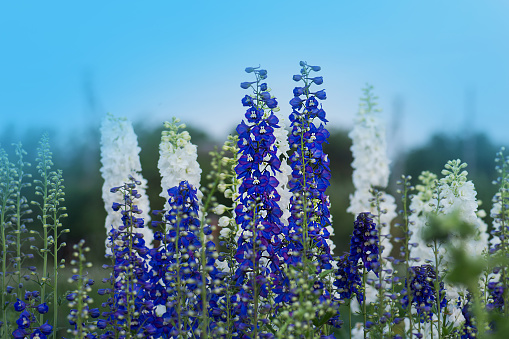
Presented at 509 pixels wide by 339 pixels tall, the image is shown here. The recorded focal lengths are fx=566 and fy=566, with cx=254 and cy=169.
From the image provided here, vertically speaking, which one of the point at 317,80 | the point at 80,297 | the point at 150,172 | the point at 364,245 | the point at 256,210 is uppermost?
the point at 150,172

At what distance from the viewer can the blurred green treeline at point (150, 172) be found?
639 inches

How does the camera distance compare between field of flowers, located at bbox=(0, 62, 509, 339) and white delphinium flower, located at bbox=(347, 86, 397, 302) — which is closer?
field of flowers, located at bbox=(0, 62, 509, 339)

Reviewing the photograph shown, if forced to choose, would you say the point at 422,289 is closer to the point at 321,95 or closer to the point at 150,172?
the point at 321,95

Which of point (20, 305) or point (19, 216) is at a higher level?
point (19, 216)

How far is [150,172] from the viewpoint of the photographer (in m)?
17.3

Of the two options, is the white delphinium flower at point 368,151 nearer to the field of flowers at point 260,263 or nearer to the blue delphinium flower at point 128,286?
the field of flowers at point 260,263

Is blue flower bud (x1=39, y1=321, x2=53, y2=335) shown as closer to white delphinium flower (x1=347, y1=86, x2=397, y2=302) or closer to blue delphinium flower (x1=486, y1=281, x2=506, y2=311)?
blue delphinium flower (x1=486, y1=281, x2=506, y2=311)

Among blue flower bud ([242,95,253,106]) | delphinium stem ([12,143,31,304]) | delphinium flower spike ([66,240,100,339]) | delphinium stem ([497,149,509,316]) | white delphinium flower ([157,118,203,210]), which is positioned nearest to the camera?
delphinium flower spike ([66,240,100,339])

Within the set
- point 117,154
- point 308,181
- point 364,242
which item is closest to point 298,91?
point 308,181

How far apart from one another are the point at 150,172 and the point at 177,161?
Answer: 11681 mm

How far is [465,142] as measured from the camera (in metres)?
19.4

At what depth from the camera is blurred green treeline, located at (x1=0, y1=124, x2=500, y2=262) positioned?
16234mm

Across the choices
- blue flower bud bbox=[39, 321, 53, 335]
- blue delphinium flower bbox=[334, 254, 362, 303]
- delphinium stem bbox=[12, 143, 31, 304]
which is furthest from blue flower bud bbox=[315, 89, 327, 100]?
blue flower bud bbox=[39, 321, 53, 335]

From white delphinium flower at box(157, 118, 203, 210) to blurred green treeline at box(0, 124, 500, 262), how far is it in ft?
28.4
